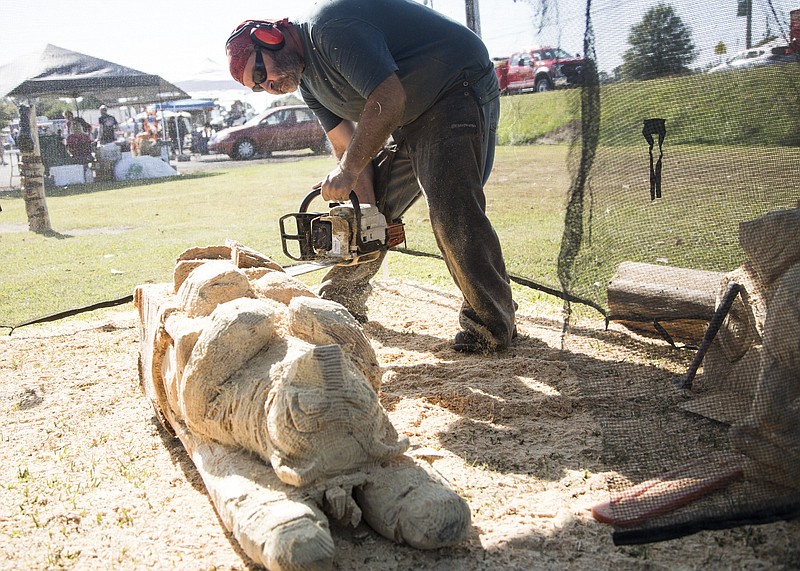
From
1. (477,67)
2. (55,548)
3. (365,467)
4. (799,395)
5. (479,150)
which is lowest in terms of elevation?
(55,548)

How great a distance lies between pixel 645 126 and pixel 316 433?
1930 millimetres

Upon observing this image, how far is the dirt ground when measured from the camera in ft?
6.57

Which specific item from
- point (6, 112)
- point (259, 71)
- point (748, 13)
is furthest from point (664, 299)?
point (6, 112)

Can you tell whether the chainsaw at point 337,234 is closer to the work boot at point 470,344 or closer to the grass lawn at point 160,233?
the work boot at point 470,344

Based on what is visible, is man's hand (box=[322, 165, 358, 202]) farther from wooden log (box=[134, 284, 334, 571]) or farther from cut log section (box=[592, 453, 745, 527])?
cut log section (box=[592, 453, 745, 527])

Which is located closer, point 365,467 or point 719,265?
point 365,467

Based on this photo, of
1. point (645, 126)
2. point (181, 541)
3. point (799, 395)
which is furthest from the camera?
point (645, 126)

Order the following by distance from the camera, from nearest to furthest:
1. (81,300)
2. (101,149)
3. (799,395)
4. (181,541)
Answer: (799,395) → (181,541) → (81,300) → (101,149)

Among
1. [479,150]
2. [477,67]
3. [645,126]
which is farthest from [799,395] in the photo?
[477,67]

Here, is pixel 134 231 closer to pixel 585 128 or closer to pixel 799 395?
pixel 585 128

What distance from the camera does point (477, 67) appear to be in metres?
3.70

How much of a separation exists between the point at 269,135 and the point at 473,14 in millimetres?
5115

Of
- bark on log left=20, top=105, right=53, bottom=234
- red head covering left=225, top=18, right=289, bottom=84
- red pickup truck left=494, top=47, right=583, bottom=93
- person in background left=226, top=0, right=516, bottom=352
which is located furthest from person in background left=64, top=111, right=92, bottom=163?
red pickup truck left=494, top=47, right=583, bottom=93

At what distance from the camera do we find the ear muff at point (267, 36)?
132 inches
